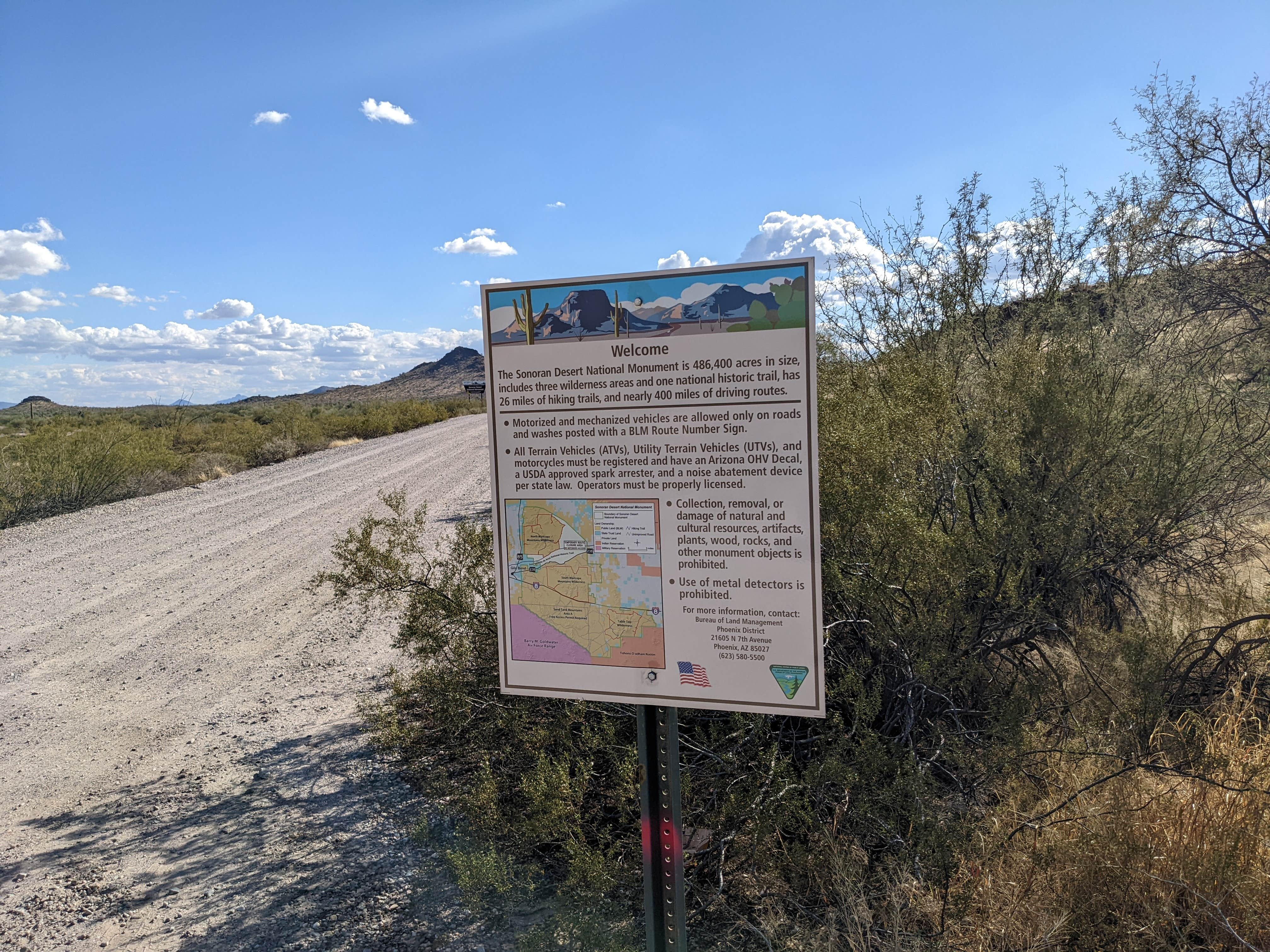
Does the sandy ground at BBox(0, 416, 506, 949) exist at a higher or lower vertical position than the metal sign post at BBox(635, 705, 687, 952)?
lower

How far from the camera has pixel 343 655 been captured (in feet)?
20.9

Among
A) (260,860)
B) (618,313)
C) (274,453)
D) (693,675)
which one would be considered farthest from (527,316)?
(274,453)

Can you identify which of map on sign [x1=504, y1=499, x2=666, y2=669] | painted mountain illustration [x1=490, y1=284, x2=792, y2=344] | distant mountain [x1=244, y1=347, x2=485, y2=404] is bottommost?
map on sign [x1=504, y1=499, x2=666, y2=669]

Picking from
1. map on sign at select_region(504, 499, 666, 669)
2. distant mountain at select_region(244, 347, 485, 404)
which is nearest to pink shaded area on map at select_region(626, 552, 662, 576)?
map on sign at select_region(504, 499, 666, 669)

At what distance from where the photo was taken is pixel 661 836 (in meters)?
2.47

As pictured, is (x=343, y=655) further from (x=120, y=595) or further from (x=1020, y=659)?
(x=1020, y=659)

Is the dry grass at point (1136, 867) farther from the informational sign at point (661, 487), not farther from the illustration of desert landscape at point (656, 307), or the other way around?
the illustration of desert landscape at point (656, 307)

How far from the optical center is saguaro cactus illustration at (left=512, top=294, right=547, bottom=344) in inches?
96.6

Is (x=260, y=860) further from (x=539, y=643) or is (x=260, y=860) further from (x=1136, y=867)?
(x=1136, y=867)

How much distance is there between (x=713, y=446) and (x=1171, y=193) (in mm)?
5421

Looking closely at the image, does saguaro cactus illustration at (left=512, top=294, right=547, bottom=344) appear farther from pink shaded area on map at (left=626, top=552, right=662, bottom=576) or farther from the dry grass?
the dry grass

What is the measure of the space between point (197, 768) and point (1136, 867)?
4880 millimetres

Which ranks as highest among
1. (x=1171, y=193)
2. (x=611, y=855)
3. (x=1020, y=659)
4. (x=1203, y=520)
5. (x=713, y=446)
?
(x=1171, y=193)

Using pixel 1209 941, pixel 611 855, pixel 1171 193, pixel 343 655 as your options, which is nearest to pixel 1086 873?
pixel 1209 941
